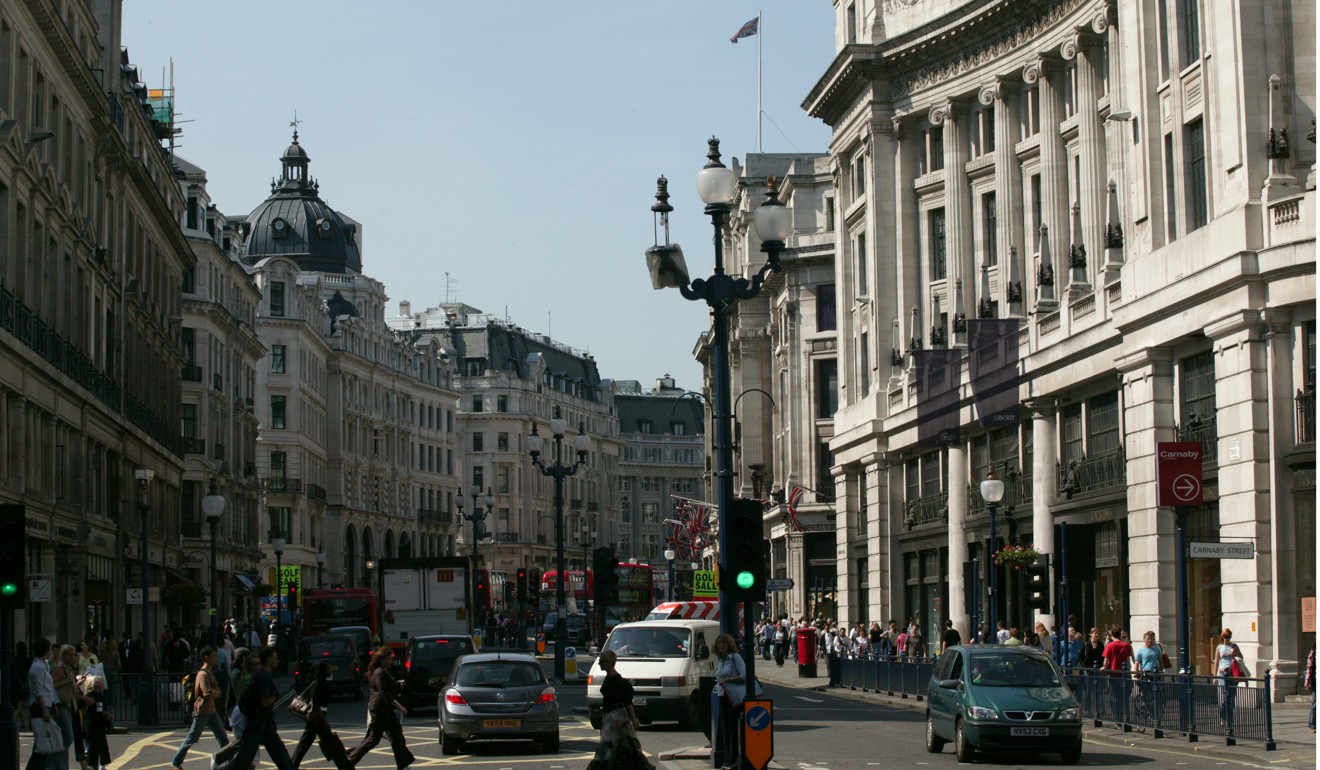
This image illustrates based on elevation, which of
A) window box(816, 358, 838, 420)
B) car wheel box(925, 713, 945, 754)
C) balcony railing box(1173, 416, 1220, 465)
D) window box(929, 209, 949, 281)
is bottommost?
car wheel box(925, 713, 945, 754)

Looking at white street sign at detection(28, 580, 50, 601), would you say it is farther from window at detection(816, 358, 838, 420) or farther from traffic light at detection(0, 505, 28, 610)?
window at detection(816, 358, 838, 420)

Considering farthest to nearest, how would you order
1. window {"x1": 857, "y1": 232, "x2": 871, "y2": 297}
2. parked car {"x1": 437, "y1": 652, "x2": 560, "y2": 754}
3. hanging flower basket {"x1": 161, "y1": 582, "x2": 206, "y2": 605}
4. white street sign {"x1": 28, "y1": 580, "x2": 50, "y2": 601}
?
window {"x1": 857, "y1": 232, "x2": 871, "y2": 297}
hanging flower basket {"x1": 161, "y1": 582, "x2": 206, "y2": 605}
white street sign {"x1": 28, "y1": 580, "x2": 50, "y2": 601}
parked car {"x1": 437, "y1": 652, "x2": 560, "y2": 754}

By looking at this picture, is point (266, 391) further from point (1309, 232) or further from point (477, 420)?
point (1309, 232)

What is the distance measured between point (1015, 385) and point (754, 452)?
47893 mm

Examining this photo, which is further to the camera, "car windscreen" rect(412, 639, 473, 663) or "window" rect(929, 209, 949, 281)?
"window" rect(929, 209, 949, 281)

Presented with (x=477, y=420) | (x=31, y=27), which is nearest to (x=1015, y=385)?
(x=31, y=27)

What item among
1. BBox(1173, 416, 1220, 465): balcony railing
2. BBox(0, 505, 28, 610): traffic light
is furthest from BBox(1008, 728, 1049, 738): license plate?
BBox(0, 505, 28, 610): traffic light

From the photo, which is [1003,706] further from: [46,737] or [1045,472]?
[1045,472]

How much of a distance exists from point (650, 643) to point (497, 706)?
5.03 m

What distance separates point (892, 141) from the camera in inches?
2325

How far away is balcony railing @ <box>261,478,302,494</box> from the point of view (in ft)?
358

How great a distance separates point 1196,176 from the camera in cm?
3722

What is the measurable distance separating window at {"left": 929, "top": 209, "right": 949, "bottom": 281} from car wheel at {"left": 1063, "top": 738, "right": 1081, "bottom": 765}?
3343cm

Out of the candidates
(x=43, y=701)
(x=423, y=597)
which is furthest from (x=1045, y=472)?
(x=43, y=701)
